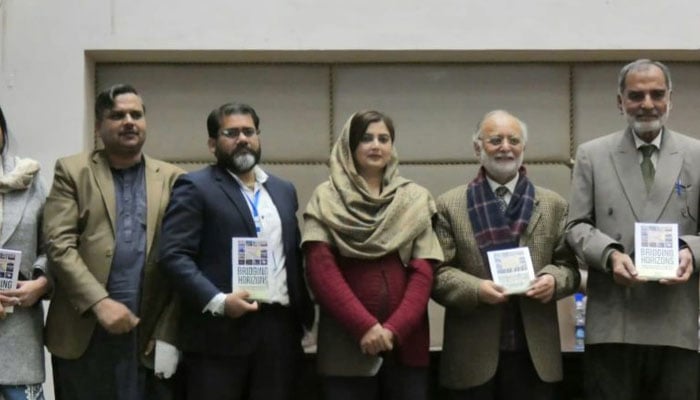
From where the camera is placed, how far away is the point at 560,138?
5.22 metres

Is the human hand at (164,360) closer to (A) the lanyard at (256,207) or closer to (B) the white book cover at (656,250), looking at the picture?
(A) the lanyard at (256,207)

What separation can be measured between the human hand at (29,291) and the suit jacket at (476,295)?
1440 mm

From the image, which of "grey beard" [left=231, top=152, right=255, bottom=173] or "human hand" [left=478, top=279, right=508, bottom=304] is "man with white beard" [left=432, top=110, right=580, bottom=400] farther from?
"grey beard" [left=231, top=152, right=255, bottom=173]

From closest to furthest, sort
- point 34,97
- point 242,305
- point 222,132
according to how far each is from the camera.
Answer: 1. point 242,305
2. point 222,132
3. point 34,97

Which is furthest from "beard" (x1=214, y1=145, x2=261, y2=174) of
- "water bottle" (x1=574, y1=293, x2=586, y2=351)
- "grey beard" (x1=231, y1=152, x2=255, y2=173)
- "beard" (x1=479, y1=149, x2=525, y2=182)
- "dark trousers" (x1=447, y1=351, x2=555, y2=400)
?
"water bottle" (x1=574, y1=293, x2=586, y2=351)

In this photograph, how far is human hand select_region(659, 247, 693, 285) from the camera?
10.8ft

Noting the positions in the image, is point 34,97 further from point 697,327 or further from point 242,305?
point 697,327

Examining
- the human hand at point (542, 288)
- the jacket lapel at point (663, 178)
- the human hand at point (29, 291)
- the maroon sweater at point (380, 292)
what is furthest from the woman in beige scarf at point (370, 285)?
the human hand at point (29, 291)

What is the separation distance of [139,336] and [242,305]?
46 cm

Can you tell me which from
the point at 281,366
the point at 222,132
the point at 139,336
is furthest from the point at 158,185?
the point at 281,366

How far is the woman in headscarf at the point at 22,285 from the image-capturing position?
349 centimetres

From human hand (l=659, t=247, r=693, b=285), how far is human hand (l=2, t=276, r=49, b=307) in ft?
7.21

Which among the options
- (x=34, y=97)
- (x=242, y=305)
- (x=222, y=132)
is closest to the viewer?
(x=242, y=305)

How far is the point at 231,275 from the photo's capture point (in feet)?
11.3
